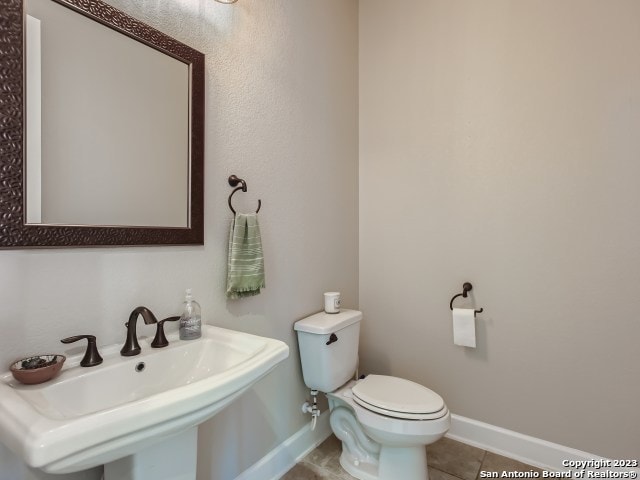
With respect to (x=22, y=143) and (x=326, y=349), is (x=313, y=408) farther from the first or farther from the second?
(x=22, y=143)

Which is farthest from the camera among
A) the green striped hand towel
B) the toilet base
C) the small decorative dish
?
the toilet base

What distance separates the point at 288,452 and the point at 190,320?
39.0 inches

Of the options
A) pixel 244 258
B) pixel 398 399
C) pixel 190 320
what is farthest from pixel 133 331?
pixel 398 399

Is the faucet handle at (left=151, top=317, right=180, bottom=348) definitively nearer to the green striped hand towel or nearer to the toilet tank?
the green striped hand towel

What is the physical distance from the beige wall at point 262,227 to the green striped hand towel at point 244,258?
59mm

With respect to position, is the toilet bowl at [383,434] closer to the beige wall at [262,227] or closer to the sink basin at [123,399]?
the beige wall at [262,227]

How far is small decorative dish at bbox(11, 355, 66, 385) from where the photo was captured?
0.75 meters

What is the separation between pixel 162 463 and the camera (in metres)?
0.86

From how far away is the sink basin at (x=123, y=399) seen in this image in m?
0.56

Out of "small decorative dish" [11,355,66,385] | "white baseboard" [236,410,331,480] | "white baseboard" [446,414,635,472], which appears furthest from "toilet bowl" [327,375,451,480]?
"small decorative dish" [11,355,66,385]

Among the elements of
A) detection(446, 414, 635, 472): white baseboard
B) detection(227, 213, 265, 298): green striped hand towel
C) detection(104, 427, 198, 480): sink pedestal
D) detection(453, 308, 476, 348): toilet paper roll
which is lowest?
detection(446, 414, 635, 472): white baseboard

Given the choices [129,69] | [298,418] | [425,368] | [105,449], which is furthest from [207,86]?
[425,368]

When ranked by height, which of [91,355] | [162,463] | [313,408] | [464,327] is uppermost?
[91,355]

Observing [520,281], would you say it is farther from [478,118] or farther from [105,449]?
[105,449]
